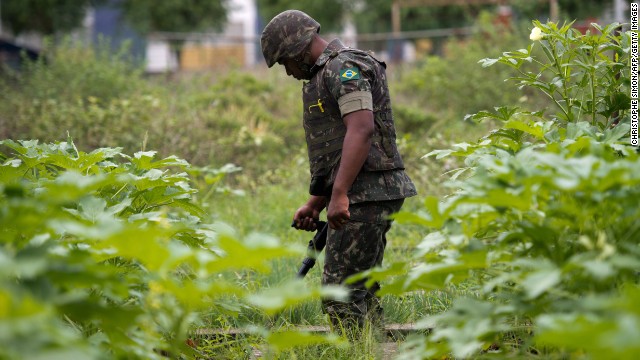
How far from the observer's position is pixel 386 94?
14.6 feet

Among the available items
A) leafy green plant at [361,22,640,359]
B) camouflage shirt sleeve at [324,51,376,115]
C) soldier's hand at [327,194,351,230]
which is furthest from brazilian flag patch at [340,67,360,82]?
leafy green plant at [361,22,640,359]

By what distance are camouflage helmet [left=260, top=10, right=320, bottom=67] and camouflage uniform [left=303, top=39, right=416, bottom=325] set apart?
0.12 m

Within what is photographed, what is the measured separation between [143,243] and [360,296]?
8.05 feet

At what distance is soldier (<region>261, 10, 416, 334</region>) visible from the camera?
4.28m

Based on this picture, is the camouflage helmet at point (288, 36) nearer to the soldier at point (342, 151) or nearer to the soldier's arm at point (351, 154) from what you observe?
the soldier at point (342, 151)

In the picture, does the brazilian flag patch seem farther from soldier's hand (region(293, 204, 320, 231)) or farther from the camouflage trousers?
soldier's hand (region(293, 204, 320, 231))

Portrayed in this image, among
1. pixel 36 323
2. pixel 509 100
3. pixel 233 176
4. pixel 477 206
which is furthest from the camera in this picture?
pixel 509 100

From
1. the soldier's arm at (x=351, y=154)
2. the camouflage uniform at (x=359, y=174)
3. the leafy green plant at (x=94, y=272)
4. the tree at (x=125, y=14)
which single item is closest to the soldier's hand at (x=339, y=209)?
the soldier's arm at (x=351, y=154)

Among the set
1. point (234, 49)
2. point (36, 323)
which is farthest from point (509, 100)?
point (234, 49)

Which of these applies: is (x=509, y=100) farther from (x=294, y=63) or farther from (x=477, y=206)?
(x=477, y=206)

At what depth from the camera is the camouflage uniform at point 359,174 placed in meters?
4.30

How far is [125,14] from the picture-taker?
83.7ft

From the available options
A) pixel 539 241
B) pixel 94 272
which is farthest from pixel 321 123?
pixel 94 272

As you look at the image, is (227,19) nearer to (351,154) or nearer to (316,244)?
(316,244)
